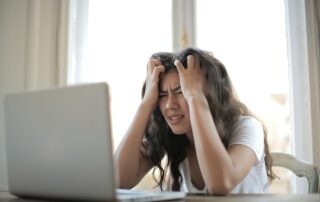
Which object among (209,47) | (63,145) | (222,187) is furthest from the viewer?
(209,47)

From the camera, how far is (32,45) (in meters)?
2.34

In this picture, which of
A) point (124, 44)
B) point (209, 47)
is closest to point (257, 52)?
point (209, 47)

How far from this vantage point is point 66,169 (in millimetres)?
695

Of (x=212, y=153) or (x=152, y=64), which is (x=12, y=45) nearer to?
(x=152, y=64)

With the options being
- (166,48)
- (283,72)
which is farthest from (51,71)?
(283,72)

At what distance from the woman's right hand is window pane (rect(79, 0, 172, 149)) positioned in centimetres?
95

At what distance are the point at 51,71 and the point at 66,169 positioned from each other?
5.93ft

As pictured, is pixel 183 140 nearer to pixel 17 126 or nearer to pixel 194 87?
pixel 194 87

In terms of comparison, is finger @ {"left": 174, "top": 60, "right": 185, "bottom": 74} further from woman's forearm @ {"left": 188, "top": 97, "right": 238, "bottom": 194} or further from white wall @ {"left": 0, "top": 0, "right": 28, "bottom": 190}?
white wall @ {"left": 0, "top": 0, "right": 28, "bottom": 190}

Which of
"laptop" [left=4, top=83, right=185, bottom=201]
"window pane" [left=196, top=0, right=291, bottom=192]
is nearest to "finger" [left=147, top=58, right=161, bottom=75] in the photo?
"laptop" [left=4, top=83, right=185, bottom=201]

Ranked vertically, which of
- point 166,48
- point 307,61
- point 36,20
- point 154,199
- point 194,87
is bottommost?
point 154,199

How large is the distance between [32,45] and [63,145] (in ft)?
5.82

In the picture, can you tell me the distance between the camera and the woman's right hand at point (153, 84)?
143cm

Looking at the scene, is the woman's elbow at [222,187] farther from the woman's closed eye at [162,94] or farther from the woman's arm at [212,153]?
the woman's closed eye at [162,94]
